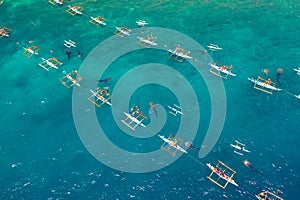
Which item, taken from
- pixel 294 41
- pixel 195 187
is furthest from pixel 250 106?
pixel 294 41

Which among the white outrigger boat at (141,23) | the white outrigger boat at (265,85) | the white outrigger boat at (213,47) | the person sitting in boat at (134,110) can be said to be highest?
the white outrigger boat at (213,47)

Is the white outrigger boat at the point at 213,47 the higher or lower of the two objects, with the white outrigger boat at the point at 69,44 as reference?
higher

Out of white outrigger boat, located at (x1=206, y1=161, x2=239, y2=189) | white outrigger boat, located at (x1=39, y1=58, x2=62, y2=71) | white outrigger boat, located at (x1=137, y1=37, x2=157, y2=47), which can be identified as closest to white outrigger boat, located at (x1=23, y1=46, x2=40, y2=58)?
white outrigger boat, located at (x1=39, y1=58, x2=62, y2=71)

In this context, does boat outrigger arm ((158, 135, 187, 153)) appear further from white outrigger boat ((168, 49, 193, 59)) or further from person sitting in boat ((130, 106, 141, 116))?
white outrigger boat ((168, 49, 193, 59))

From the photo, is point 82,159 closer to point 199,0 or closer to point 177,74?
point 177,74

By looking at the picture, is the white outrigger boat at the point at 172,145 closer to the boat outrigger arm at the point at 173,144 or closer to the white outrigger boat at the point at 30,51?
the boat outrigger arm at the point at 173,144

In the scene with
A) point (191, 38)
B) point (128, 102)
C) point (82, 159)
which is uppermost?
point (191, 38)

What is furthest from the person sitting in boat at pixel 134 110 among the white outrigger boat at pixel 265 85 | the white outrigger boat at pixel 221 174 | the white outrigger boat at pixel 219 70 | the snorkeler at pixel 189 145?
the white outrigger boat at pixel 265 85
